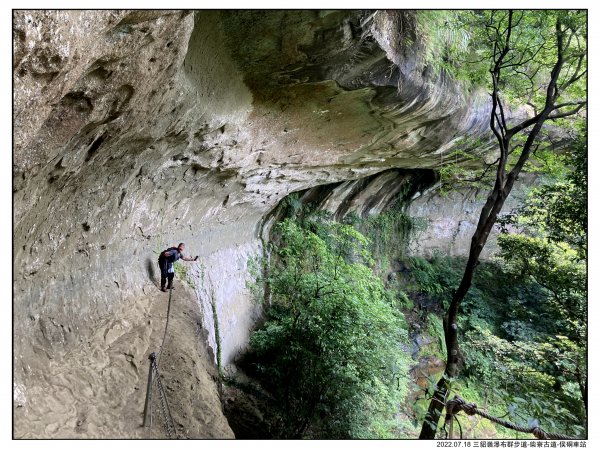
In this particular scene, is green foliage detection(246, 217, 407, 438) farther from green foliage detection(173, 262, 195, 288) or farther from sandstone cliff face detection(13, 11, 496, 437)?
green foliage detection(173, 262, 195, 288)

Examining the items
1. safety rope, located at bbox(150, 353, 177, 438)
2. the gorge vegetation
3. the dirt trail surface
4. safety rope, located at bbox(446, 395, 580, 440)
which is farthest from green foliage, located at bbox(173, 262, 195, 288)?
safety rope, located at bbox(446, 395, 580, 440)

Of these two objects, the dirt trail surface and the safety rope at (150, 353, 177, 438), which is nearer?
the dirt trail surface

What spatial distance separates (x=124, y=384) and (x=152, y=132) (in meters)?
2.98

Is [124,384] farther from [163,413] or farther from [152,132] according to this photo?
[152,132]

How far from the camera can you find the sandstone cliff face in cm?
302

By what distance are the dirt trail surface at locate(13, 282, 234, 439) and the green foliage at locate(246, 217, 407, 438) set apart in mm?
1651

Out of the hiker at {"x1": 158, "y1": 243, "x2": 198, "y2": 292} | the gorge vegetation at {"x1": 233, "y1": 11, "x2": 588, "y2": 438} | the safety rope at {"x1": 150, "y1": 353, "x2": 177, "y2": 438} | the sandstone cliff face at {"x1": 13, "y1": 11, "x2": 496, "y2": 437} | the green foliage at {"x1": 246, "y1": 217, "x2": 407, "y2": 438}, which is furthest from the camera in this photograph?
the green foliage at {"x1": 246, "y1": 217, "x2": 407, "y2": 438}

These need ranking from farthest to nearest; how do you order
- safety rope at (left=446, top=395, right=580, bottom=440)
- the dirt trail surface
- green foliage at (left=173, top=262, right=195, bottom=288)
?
green foliage at (left=173, top=262, right=195, bottom=288)
the dirt trail surface
safety rope at (left=446, top=395, right=580, bottom=440)

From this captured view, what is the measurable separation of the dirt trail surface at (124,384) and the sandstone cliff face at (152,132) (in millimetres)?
29

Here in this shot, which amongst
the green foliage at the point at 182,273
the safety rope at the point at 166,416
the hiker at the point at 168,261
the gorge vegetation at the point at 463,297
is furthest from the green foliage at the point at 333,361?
the safety rope at the point at 166,416

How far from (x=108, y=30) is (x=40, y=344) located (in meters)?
3.33

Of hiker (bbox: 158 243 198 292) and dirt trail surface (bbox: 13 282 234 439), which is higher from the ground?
hiker (bbox: 158 243 198 292)
